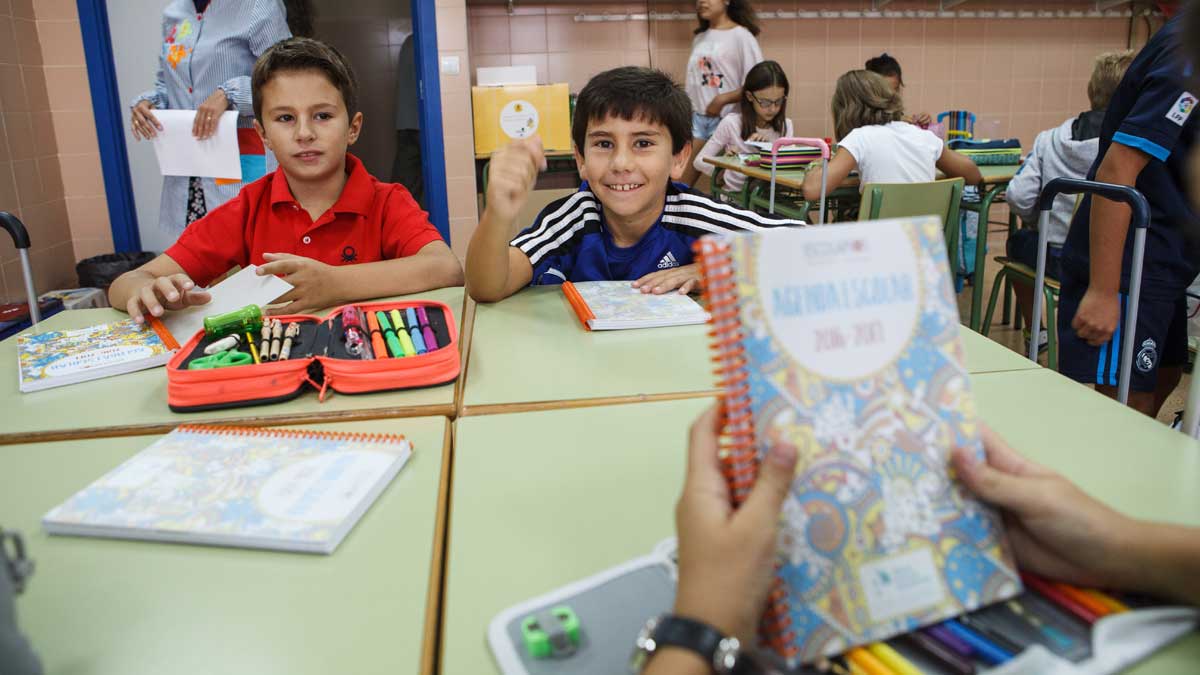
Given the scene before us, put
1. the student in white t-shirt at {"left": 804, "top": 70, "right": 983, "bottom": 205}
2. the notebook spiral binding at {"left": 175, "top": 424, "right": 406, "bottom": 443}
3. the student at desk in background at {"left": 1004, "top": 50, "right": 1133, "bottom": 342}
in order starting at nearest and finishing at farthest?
the notebook spiral binding at {"left": 175, "top": 424, "right": 406, "bottom": 443}
the student at desk in background at {"left": 1004, "top": 50, "right": 1133, "bottom": 342}
the student in white t-shirt at {"left": 804, "top": 70, "right": 983, "bottom": 205}

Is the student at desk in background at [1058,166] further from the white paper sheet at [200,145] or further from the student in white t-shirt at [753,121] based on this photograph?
the white paper sheet at [200,145]

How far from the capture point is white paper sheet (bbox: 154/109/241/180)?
2.35 metres

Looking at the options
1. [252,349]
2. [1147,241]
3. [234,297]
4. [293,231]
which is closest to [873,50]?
[1147,241]

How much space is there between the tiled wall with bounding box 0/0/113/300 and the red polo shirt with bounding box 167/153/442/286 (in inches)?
84.8

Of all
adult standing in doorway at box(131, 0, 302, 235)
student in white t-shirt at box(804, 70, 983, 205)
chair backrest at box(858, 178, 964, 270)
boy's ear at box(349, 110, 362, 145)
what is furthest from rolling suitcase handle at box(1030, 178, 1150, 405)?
adult standing in doorway at box(131, 0, 302, 235)

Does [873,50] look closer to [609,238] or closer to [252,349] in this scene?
[609,238]

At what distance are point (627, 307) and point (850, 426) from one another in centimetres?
87

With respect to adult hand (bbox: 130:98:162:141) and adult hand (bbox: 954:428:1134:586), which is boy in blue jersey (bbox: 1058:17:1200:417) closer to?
adult hand (bbox: 954:428:1134:586)

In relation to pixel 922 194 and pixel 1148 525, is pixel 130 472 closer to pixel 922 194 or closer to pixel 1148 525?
pixel 1148 525

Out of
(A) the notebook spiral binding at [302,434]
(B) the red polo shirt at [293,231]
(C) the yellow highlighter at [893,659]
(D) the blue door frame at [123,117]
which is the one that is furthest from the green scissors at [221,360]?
(D) the blue door frame at [123,117]

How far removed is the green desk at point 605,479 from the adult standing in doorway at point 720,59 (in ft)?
13.6

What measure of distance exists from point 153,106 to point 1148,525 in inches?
120

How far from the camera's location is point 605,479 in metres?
0.78

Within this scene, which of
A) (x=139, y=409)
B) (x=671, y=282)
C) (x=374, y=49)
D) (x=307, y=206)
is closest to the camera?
(x=139, y=409)
